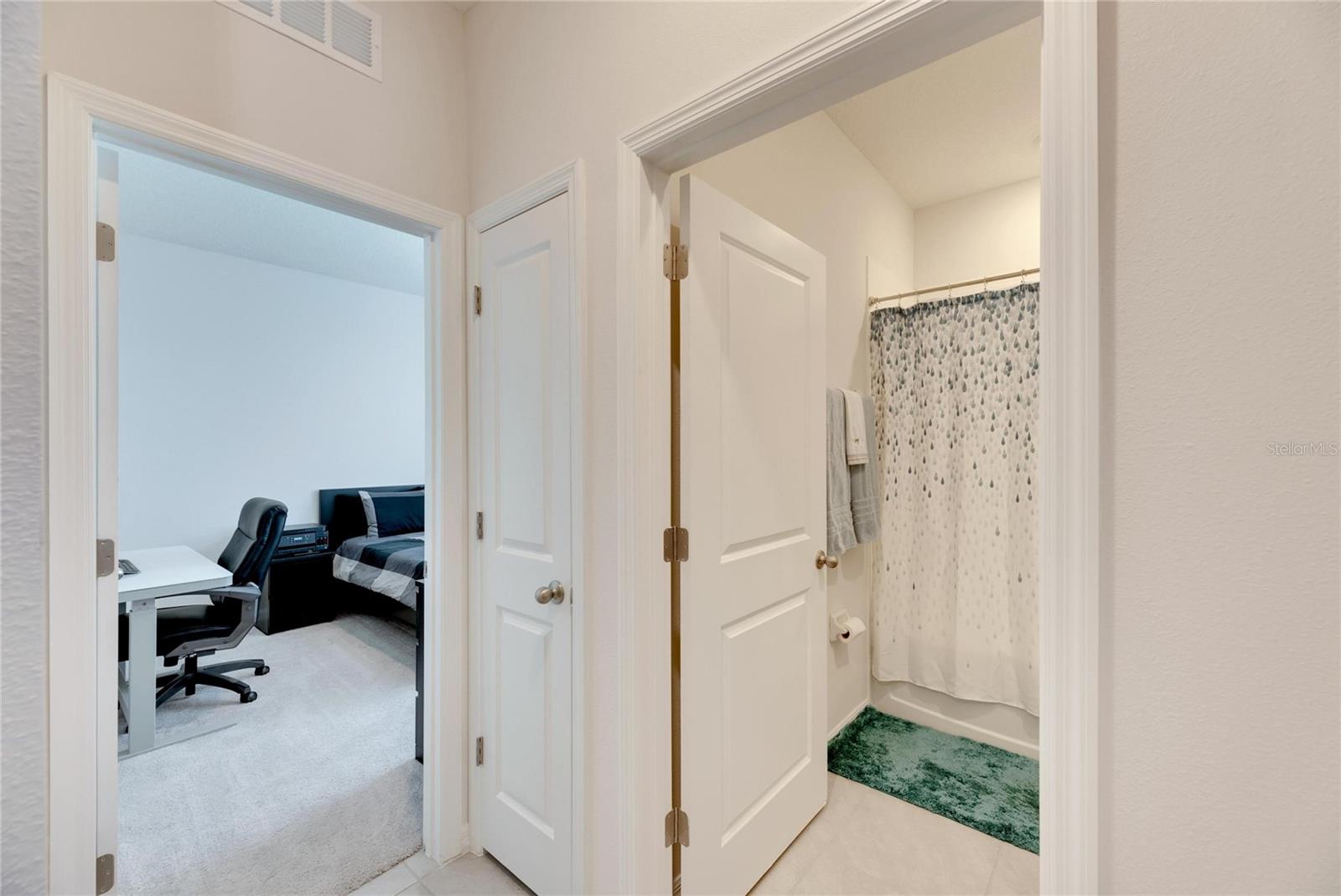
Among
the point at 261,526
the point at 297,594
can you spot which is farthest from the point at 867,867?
the point at 297,594

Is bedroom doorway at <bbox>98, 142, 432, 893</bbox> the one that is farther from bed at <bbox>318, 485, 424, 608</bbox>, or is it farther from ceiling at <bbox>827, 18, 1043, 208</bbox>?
ceiling at <bbox>827, 18, 1043, 208</bbox>

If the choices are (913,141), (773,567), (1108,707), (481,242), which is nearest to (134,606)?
(481,242)

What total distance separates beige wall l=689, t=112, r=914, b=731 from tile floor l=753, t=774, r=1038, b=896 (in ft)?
1.71

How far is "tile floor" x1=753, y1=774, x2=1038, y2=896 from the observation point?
1.67m

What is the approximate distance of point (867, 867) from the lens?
174 cm

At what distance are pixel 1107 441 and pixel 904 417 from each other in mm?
1954

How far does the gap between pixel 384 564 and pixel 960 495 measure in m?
3.59

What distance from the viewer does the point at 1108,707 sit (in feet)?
2.59

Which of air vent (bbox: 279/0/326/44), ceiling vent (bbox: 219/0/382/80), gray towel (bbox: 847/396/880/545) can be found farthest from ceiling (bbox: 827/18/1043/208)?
air vent (bbox: 279/0/326/44)

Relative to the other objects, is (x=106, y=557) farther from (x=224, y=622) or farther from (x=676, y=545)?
(x=224, y=622)

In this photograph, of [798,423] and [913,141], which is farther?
[913,141]

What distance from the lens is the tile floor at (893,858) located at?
1670mm

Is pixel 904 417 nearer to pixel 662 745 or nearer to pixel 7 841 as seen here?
pixel 662 745

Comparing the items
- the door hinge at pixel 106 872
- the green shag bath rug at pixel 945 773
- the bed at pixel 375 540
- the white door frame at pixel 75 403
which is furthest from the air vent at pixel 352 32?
the green shag bath rug at pixel 945 773
